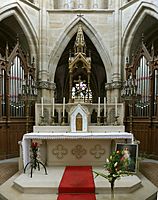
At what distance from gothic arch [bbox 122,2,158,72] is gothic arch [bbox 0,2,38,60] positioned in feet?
11.7

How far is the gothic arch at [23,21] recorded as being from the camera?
8.90 meters

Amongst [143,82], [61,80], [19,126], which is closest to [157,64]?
[143,82]

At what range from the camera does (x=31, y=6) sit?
972cm

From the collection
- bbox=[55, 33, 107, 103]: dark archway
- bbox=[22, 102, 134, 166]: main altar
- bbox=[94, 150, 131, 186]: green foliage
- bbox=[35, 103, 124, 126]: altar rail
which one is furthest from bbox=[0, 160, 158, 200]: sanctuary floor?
bbox=[55, 33, 107, 103]: dark archway

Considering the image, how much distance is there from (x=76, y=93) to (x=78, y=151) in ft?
5.77

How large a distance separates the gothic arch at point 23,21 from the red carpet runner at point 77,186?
19.7ft

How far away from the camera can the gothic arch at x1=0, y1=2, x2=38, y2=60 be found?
350 inches

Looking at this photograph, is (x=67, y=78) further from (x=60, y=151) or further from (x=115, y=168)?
(x=115, y=168)

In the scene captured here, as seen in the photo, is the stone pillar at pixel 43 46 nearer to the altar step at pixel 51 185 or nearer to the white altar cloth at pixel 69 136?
the white altar cloth at pixel 69 136

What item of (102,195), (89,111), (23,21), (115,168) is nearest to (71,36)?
(23,21)

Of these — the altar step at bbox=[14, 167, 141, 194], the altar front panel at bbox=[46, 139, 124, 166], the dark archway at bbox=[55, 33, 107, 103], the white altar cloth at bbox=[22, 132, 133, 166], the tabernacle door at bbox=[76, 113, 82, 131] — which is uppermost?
the dark archway at bbox=[55, 33, 107, 103]

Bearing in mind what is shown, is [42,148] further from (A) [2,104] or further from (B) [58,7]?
(B) [58,7]

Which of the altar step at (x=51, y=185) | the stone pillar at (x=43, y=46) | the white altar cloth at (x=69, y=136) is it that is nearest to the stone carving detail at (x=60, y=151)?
the white altar cloth at (x=69, y=136)

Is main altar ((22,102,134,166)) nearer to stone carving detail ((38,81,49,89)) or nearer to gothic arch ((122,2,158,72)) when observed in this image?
stone carving detail ((38,81,49,89))
